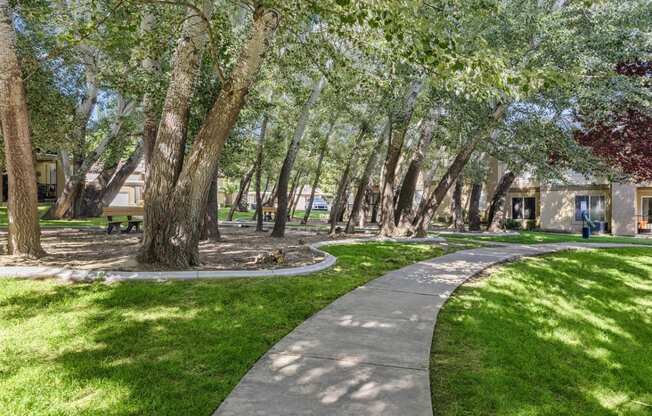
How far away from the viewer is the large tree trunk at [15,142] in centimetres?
749

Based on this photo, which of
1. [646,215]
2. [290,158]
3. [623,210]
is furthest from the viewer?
[646,215]

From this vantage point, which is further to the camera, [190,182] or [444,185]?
[444,185]

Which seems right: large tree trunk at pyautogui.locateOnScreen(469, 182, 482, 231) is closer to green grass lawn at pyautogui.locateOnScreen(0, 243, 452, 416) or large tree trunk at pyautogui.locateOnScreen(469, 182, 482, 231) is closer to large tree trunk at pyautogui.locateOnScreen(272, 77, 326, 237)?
large tree trunk at pyautogui.locateOnScreen(272, 77, 326, 237)

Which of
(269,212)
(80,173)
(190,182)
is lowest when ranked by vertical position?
(269,212)

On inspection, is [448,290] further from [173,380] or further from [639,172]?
[639,172]

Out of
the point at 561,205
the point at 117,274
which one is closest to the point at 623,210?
the point at 561,205

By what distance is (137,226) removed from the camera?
1616 centimetres

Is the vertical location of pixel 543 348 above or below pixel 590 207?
below

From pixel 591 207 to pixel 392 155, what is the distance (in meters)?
19.4

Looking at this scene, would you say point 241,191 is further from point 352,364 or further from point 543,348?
point 352,364

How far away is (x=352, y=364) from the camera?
413 centimetres

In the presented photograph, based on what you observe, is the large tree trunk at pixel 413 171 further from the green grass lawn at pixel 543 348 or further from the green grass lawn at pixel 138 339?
the green grass lawn at pixel 138 339

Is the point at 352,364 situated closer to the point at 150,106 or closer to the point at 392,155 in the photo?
the point at 150,106

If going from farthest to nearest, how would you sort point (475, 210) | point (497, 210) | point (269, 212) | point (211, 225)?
point (269, 212), point (475, 210), point (497, 210), point (211, 225)
